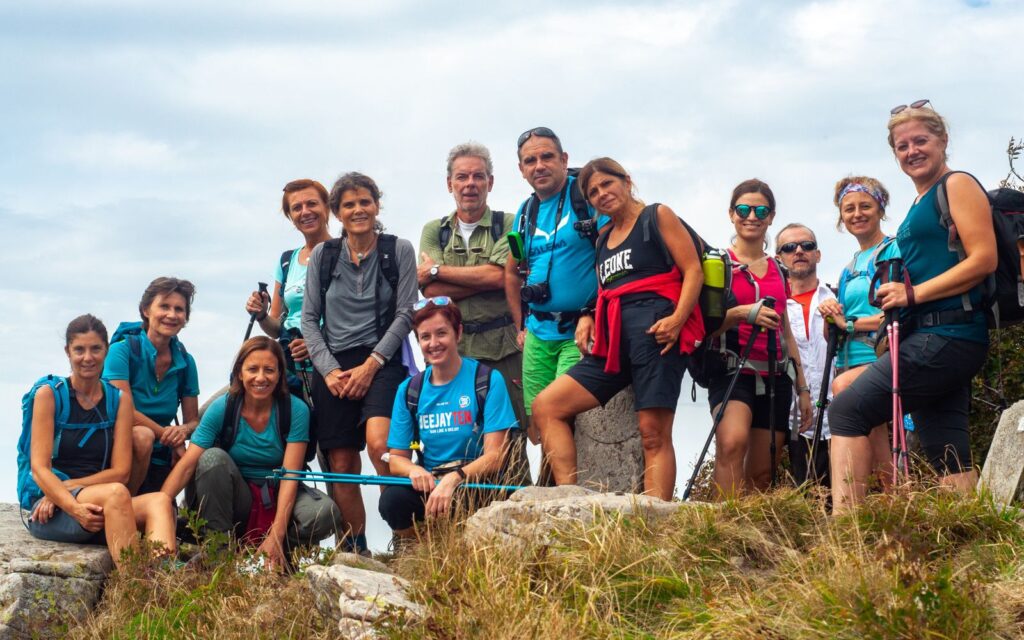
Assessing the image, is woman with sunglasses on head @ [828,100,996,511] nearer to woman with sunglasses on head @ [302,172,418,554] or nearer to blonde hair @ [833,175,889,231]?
blonde hair @ [833,175,889,231]

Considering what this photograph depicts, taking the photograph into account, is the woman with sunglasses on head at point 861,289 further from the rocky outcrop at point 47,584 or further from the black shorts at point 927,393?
the rocky outcrop at point 47,584

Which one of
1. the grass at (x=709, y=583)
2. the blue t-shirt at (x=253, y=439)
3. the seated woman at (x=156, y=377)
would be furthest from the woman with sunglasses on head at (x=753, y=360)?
the seated woman at (x=156, y=377)

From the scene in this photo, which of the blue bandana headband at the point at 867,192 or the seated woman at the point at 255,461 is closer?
the seated woman at the point at 255,461

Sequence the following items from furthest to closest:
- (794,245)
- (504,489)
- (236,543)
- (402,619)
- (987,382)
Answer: (987,382)
(794,245)
(236,543)
(504,489)
(402,619)

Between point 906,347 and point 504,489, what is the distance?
2688mm

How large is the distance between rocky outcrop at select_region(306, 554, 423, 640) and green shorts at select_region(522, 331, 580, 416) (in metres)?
2.17

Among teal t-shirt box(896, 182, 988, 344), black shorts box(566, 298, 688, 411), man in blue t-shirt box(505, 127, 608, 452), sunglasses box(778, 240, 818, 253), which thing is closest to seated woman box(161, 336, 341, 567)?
man in blue t-shirt box(505, 127, 608, 452)

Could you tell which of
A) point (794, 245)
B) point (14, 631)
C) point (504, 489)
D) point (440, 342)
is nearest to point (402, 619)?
point (504, 489)

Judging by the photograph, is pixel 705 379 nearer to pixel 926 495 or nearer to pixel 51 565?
pixel 926 495

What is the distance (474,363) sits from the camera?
7.80 metres

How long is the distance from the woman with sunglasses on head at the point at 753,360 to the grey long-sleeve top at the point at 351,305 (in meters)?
2.31

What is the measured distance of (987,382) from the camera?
10516 mm

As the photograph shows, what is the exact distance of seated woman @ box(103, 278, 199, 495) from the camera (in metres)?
8.48

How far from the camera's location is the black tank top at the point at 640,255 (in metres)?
7.37
